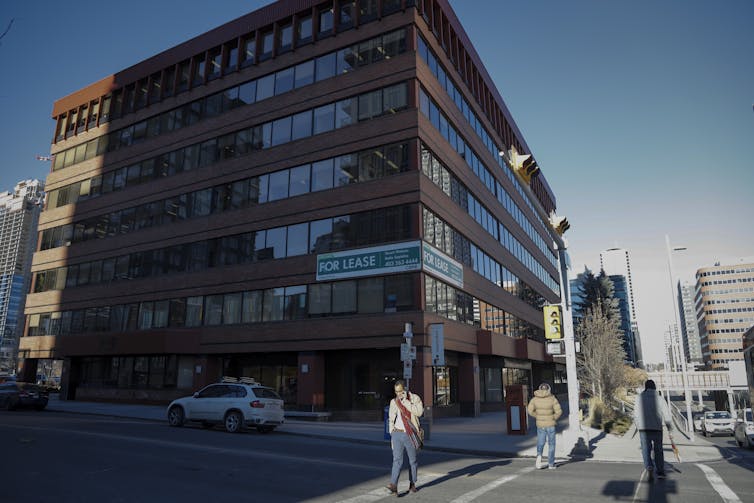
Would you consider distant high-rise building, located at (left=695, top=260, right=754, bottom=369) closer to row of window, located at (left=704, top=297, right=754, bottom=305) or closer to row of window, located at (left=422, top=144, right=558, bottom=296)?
row of window, located at (left=704, top=297, right=754, bottom=305)

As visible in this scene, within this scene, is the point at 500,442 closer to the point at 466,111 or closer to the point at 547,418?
the point at 547,418

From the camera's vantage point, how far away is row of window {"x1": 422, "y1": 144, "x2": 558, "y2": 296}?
29094mm

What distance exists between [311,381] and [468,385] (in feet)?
31.5

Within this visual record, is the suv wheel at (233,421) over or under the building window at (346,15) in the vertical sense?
under

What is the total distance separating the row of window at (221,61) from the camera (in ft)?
102

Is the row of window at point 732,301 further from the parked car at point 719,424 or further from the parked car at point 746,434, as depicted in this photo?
the parked car at point 746,434

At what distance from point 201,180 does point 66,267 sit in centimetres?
1637

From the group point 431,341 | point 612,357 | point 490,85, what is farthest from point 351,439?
point 490,85

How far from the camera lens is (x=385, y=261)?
1043 inches

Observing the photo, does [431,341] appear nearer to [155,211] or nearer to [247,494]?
[247,494]

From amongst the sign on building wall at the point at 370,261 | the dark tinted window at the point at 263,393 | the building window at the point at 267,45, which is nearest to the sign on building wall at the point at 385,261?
the sign on building wall at the point at 370,261

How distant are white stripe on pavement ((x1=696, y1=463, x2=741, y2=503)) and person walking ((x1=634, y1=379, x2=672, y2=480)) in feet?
2.97

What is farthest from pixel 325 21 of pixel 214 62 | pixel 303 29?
pixel 214 62

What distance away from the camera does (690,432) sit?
81.3 feet
